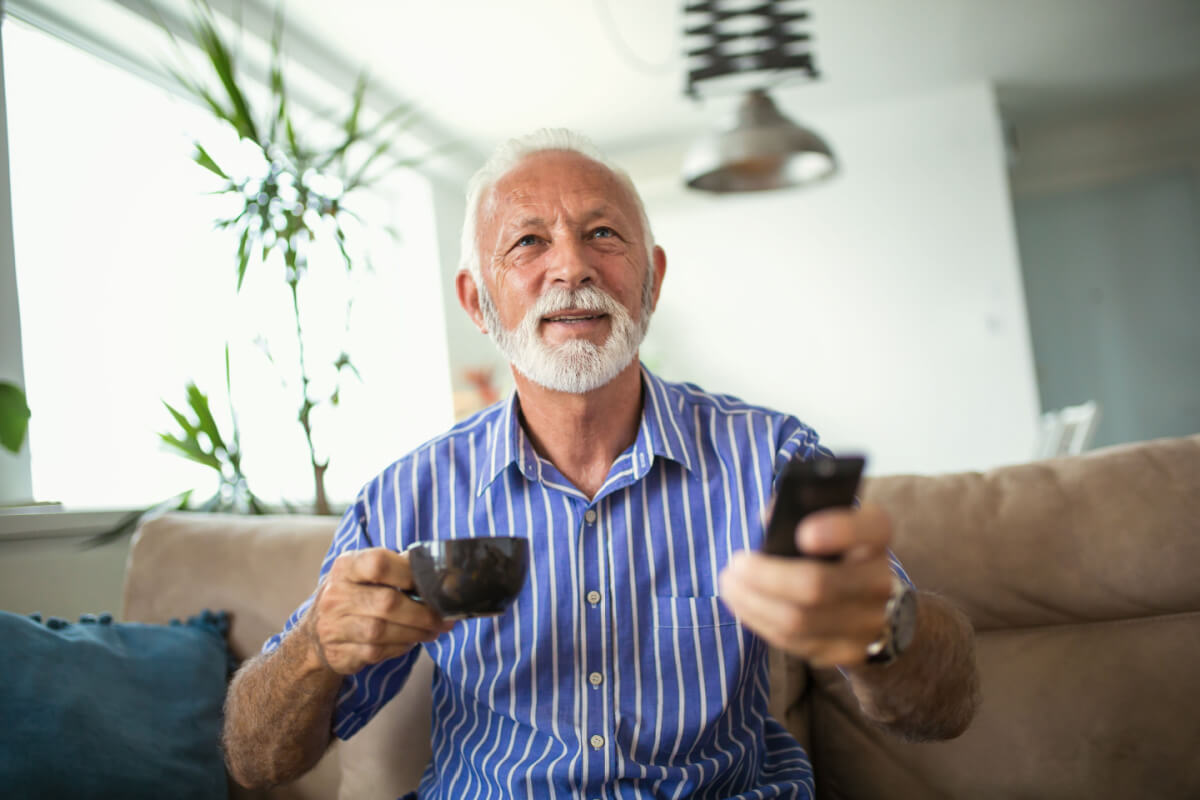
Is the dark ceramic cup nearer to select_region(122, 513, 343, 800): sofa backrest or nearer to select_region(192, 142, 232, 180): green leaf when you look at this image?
select_region(122, 513, 343, 800): sofa backrest

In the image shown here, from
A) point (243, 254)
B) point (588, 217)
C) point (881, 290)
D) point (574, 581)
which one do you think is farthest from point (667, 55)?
point (574, 581)

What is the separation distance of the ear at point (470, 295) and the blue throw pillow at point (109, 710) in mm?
682

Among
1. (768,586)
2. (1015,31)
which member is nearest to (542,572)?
(768,586)

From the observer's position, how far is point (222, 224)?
215 cm

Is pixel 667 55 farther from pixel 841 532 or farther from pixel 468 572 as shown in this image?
pixel 841 532

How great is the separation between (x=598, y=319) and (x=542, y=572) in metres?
0.38

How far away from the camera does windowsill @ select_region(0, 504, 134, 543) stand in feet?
6.45

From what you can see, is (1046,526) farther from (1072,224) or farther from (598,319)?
(1072,224)

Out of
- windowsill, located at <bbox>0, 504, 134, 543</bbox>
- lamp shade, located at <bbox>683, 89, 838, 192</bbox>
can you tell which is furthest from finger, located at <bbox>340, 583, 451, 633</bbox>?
lamp shade, located at <bbox>683, 89, 838, 192</bbox>

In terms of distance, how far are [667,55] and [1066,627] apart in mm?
4001

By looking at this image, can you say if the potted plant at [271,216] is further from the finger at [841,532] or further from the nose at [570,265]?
the finger at [841,532]

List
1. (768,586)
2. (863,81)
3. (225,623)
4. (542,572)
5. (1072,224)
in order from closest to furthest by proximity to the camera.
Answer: (768,586) < (542,572) < (225,623) < (863,81) < (1072,224)

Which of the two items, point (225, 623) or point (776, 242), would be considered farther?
point (776, 242)

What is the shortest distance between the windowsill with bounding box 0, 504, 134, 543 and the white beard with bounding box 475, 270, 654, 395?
1395mm
